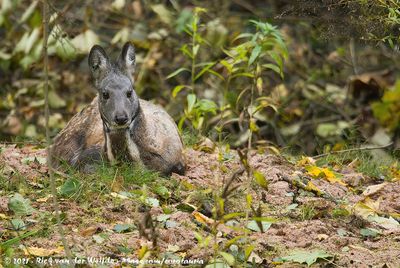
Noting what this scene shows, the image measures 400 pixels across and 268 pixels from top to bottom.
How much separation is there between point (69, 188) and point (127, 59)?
1.27m

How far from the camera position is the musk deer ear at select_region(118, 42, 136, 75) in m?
6.07

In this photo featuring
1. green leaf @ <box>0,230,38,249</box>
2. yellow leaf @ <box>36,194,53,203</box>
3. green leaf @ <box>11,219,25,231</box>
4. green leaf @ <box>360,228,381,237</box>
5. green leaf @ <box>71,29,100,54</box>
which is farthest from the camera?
green leaf @ <box>71,29,100,54</box>

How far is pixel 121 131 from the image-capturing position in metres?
5.84

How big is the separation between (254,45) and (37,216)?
93.2 inches

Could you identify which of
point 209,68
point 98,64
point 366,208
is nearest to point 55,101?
point 209,68

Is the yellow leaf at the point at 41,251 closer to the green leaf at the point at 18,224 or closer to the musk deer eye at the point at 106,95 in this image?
the green leaf at the point at 18,224

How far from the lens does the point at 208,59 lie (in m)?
10.2

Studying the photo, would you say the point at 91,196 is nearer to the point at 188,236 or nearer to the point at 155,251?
the point at 188,236

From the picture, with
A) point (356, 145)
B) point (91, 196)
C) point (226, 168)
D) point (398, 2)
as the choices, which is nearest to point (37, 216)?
point (91, 196)

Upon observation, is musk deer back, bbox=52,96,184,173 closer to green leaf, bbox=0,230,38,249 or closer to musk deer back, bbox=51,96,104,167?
musk deer back, bbox=51,96,104,167

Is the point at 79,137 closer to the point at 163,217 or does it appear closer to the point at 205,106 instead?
the point at 205,106

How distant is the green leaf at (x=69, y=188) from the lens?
17.0ft

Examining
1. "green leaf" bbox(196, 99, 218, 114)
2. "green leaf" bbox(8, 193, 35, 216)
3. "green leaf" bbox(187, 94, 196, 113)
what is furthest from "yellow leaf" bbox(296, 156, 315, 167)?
"green leaf" bbox(8, 193, 35, 216)

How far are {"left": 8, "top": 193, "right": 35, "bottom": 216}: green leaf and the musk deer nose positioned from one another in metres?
1.03
